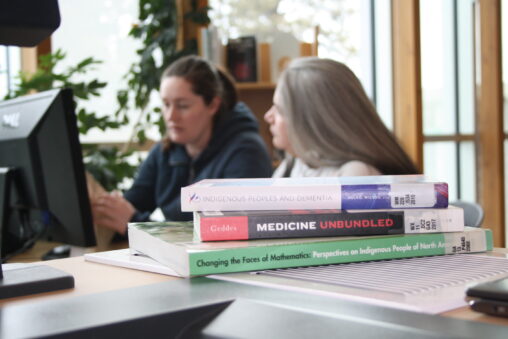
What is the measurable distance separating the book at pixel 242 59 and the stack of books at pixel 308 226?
88.5 inches

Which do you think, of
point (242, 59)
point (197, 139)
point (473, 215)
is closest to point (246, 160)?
point (197, 139)

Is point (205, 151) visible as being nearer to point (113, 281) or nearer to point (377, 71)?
point (377, 71)

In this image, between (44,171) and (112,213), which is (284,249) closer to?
(44,171)

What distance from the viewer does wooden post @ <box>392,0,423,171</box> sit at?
10.1 ft

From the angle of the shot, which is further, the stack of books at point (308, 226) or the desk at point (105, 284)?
the stack of books at point (308, 226)

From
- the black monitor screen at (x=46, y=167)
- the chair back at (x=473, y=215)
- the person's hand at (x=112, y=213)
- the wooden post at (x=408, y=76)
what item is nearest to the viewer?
the black monitor screen at (x=46, y=167)

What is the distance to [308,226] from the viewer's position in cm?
68

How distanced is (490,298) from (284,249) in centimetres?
22

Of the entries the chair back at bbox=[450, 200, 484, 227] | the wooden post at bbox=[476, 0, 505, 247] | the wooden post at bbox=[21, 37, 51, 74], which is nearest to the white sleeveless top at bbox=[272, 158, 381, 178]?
the chair back at bbox=[450, 200, 484, 227]

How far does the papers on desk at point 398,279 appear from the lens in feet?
1.71

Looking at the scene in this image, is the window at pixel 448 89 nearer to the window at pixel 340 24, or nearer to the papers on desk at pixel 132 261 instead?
the window at pixel 340 24

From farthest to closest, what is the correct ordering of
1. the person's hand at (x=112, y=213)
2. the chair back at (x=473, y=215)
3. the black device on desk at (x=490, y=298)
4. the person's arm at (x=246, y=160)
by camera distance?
1. the person's arm at (x=246, y=160)
2. the person's hand at (x=112, y=213)
3. the chair back at (x=473, y=215)
4. the black device on desk at (x=490, y=298)

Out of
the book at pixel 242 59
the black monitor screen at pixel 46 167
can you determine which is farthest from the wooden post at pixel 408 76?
the black monitor screen at pixel 46 167

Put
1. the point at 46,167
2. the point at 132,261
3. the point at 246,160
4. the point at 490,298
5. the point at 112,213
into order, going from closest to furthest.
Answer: the point at 490,298
the point at 132,261
the point at 46,167
the point at 112,213
the point at 246,160
